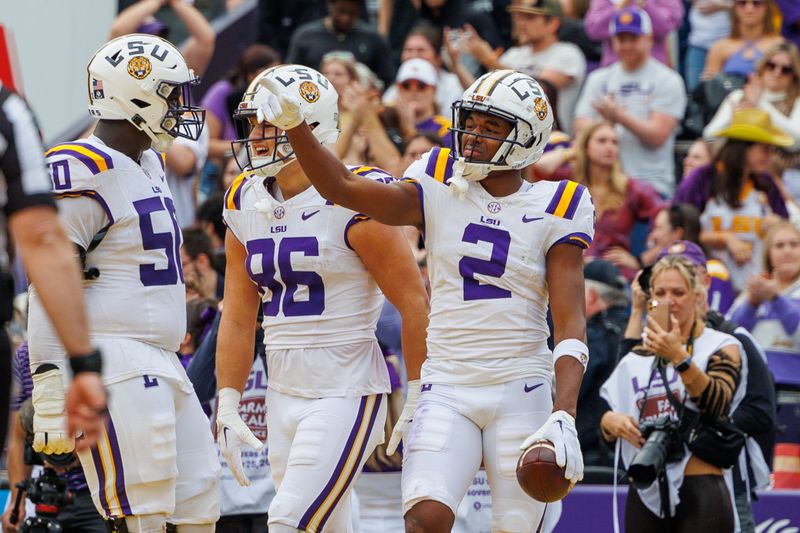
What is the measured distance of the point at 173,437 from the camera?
5812 mm

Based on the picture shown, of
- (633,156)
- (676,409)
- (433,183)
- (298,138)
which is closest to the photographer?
(298,138)

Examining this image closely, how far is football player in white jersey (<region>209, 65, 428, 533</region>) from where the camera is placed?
589cm

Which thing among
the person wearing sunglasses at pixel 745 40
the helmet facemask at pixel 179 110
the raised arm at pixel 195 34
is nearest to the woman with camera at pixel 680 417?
the helmet facemask at pixel 179 110

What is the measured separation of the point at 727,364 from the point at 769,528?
1238mm

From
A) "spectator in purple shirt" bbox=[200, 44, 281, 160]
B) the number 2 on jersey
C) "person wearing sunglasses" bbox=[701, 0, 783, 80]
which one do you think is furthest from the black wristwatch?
"person wearing sunglasses" bbox=[701, 0, 783, 80]

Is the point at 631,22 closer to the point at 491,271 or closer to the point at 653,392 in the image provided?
the point at 653,392

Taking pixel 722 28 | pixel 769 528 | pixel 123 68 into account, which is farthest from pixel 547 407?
pixel 722 28

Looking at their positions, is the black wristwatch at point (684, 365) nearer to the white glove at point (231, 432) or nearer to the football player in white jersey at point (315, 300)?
the football player in white jersey at point (315, 300)

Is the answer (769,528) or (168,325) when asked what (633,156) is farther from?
(168,325)

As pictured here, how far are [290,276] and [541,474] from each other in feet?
4.29

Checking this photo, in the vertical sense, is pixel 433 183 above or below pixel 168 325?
above

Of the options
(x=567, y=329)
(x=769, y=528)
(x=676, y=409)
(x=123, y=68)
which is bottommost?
(x=769, y=528)

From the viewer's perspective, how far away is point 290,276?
5.95 m

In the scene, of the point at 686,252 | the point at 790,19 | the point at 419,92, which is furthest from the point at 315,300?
the point at 790,19
